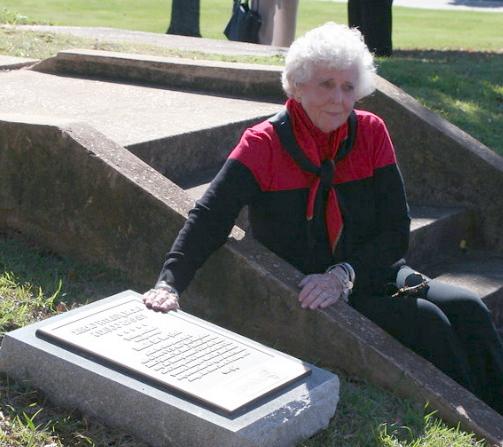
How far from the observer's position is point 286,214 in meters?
4.51

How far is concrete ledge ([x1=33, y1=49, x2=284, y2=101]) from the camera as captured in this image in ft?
23.0

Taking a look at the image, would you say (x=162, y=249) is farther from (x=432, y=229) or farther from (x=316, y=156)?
(x=432, y=229)

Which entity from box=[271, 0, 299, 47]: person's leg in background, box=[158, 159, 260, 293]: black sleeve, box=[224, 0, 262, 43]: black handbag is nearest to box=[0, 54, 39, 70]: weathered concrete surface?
box=[158, 159, 260, 293]: black sleeve

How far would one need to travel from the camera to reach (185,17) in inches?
688

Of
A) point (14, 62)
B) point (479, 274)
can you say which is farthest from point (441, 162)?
point (14, 62)

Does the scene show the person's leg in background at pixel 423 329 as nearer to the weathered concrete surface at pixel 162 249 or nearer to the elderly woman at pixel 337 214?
the elderly woman at pixel 337 214

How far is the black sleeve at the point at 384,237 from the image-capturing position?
4562mm

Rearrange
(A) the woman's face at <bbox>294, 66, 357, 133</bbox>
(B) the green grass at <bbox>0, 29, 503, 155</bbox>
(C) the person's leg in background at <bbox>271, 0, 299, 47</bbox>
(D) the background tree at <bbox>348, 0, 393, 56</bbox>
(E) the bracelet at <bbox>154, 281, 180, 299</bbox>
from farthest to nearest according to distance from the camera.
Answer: (C) the person's leg in background at <bbox>271, 0, 299, 47</bbox> → (D) the background tree at <bbox>348, 0, 393, 56</bbox> → (B) the green grass at <bbox>0, 29, 503, 155</bbox> → (A) the woman's face at <bbox>294, 66, 357, 133</bbox> → (E) the bracelet at <bbox>154, 281, 180, 299</bbox>

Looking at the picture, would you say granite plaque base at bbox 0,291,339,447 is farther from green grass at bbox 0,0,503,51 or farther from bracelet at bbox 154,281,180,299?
green grass at bbox 0,0,503,51

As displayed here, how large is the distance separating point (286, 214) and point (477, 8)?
29.2m

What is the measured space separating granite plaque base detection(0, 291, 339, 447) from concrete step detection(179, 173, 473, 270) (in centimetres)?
183

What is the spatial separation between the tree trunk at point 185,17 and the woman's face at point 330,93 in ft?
43.3

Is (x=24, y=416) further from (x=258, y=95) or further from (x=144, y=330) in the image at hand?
(x=258, y=95)

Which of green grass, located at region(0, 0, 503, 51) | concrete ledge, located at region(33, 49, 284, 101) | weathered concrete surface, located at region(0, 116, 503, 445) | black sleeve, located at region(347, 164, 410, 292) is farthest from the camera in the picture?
green grass, located at region(0, 0, 503, 51)
